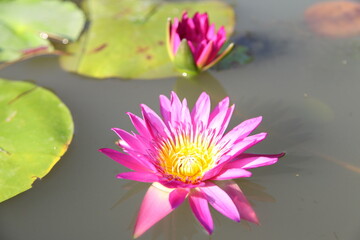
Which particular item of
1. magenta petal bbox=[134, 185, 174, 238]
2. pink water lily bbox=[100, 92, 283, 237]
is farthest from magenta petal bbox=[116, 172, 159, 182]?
magenta petal bbox=[134, 185, 174, 238]

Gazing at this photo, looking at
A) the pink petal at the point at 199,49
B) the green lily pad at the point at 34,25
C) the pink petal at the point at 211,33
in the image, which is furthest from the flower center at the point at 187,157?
the green lily pad at the point at 34,25

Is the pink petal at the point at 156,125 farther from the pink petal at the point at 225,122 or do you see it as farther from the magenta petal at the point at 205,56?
the magenta petal at the point at 205,56

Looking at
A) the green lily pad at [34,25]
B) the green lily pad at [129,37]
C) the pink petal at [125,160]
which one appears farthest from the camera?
the green lily pad at [34,25]

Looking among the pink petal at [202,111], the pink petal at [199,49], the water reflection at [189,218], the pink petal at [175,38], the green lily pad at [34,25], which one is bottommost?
the water reflection at [189,218]

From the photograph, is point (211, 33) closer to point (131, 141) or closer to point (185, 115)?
point (185, 115)

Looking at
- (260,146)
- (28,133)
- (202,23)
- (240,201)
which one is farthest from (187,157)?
(202,23)

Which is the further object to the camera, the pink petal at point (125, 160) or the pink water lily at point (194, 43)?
the pink water lily at point (194, 43)

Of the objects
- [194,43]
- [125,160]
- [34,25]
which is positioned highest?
[34,25]

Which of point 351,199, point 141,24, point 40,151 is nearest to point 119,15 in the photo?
point 141,24
